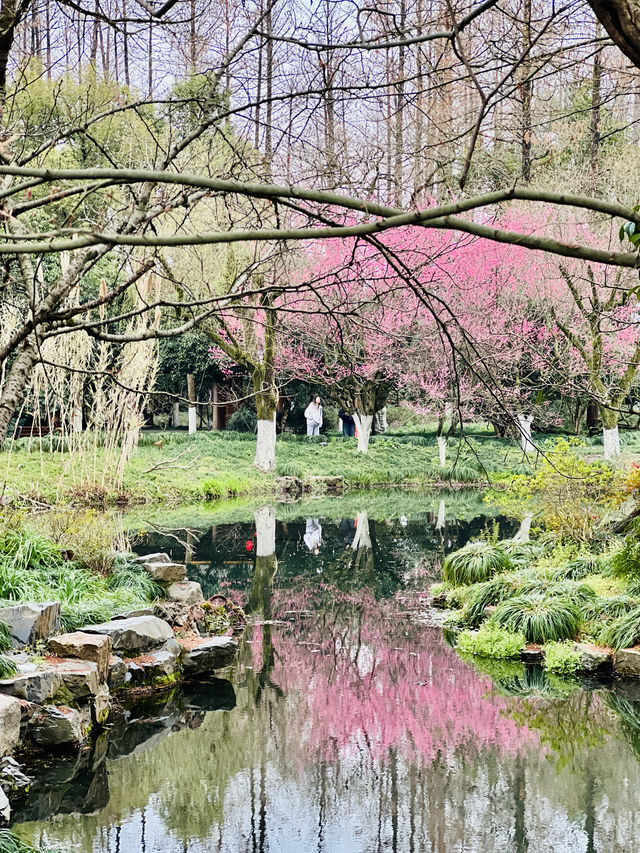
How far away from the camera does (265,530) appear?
15.1m

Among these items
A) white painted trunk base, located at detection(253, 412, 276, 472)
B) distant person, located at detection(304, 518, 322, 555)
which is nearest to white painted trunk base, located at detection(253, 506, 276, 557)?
distant person, located at detection(304, 518, 322, 555)

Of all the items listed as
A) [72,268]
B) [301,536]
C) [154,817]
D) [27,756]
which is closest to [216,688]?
[27,756]

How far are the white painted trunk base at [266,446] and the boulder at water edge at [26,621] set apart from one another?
1394cm

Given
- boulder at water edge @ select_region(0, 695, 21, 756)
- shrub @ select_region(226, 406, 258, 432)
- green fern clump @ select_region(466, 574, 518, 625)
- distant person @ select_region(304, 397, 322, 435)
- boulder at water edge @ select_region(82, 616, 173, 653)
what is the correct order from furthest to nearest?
1. shrub @ select_region(226, 406, 258, 432)
2. distant person @ select_region(304, 397, 322, 435)
3. green fern clump @ select_region(466, 574, 518, 625)
4. boulder at water edge @ select_region(82, 616, 173, 653)
5. boulder at water edge @ select_region(0, 695, 21, 756)

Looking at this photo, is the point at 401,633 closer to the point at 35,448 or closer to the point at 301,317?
the point at 35,448

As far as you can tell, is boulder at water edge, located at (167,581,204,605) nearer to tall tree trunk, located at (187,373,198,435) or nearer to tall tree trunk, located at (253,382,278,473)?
tall tree trunk, located at (253,382,278,473)

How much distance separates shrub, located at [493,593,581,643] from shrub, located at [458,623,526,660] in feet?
0.41

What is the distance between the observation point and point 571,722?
20.5 ft

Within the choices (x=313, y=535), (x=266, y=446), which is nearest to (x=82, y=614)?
(x=313, y=535)

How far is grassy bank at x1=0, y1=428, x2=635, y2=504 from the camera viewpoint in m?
16.4

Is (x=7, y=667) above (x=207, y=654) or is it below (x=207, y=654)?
above

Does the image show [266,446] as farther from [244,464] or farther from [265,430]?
[244,464]

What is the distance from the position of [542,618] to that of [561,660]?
0.64 metres

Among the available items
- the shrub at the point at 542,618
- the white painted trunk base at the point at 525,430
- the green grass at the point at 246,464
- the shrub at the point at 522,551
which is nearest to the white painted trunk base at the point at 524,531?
the white painted trunk base at the point at 525,430
